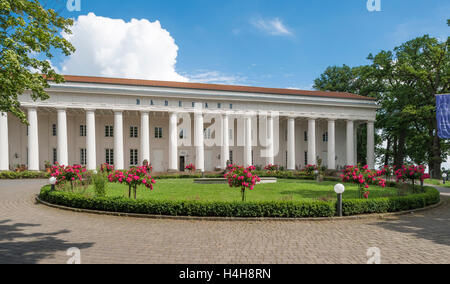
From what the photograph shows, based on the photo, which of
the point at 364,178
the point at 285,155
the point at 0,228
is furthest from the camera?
the point at 285,155

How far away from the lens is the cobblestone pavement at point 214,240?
557 centimetres

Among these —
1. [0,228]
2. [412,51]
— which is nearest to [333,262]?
[0,228]

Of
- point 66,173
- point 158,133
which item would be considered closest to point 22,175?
point 158,133

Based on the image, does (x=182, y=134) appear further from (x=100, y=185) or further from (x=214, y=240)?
(x=214, y=240)

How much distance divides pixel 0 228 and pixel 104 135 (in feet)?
92.9

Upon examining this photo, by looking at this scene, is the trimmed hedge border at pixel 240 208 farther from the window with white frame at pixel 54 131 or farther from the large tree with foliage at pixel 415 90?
the window with white frame at pixel 54 131

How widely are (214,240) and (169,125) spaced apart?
29.1m

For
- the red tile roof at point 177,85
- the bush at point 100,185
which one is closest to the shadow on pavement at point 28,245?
the bush at point 100,185

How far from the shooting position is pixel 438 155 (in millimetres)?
29625

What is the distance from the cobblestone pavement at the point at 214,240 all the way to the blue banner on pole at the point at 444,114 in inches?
663

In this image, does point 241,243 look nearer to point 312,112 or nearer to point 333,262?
point 333,262

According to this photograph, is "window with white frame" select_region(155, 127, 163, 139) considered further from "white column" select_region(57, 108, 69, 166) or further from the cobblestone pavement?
the cobblestone pavement

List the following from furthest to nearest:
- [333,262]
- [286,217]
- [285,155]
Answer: [285,155], [286,217], [333,262]
